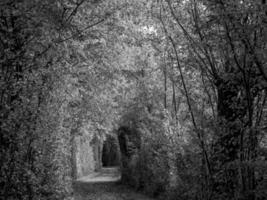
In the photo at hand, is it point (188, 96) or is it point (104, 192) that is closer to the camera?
point (188, 96)

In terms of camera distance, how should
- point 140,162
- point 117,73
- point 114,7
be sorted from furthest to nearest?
point 140,162
point 117,73
point 114,7

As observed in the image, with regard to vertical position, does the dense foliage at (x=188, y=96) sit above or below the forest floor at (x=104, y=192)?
above

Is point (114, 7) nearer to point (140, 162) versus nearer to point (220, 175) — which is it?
point (220, 175)

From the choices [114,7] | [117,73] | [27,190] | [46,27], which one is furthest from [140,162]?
[46,27]

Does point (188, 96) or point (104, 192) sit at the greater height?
point (188, 96)

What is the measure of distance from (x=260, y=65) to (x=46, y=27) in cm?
451

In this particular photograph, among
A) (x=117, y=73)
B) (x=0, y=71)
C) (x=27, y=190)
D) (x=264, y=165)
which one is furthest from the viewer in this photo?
(x=117, y=73)

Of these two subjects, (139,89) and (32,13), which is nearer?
(32,13)

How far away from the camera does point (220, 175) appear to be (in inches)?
300

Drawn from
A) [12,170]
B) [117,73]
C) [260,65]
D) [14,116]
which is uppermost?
[117,73]

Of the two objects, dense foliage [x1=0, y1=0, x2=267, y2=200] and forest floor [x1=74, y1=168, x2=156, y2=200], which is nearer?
dense foliage [x1=0, y1=0, x2=267, y2=200]

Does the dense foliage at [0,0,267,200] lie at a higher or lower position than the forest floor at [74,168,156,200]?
higher

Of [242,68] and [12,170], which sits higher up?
[242,68]

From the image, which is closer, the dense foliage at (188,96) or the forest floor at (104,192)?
the dense foliage at (188,96)
